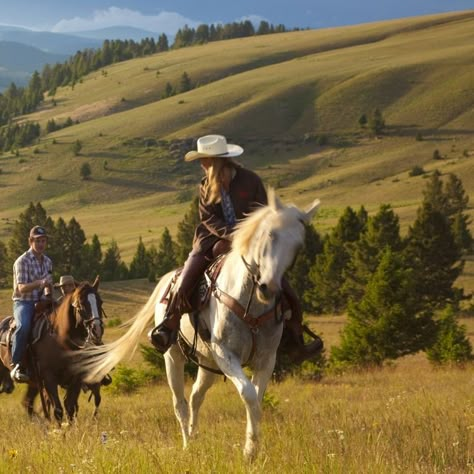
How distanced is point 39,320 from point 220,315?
514cm

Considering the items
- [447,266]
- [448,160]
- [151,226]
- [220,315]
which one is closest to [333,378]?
[220,315]

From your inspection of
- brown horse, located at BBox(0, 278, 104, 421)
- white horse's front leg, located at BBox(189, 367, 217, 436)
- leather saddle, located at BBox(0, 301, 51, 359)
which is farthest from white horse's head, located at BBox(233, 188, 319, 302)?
leather saddle, located at BBox(0, 301, 51, 359)

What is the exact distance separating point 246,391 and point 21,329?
5.76 m

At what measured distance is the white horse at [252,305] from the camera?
25.8 ft

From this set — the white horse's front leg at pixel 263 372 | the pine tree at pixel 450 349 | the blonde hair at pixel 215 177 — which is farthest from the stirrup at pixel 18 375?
the pine tree at pixel 450 349

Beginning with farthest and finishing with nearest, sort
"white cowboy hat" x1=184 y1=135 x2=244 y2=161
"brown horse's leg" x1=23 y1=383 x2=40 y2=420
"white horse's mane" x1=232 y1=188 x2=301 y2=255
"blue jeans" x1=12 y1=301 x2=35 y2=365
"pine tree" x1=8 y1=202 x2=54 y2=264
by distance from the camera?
"pine tree" x1=8 y1=202 x2=54 y2=264, "brown horse's leg" x1=23 y1=383 x2=40 y2=420, "blue jeans" x1=12 y1=301 x2=35 y2=365, "white cowboy hat" x1=184 y1=135 x2=244 y2=161, "white horse's mane" x1=232 y1=188 x2=301 y2=255

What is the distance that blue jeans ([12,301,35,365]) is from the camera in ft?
41.7

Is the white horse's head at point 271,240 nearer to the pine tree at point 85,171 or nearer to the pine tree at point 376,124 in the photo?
the pine tree at point 376,124

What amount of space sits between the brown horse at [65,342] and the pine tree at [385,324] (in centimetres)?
2029

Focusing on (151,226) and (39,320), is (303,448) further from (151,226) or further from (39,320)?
(151,226)

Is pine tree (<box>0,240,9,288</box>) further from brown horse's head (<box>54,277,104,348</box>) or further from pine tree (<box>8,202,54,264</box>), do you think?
brown horse's head (<box>54,277,104,348</box>)

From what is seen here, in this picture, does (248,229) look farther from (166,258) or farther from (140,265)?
(140,265)

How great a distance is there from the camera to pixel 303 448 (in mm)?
6820

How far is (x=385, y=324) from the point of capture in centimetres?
3375
